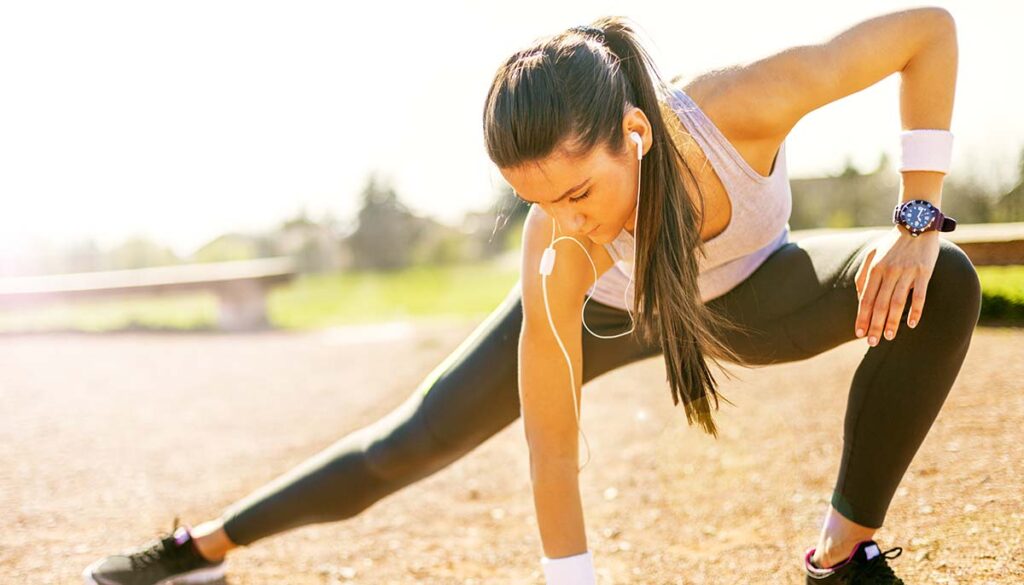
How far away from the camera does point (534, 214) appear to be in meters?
1.71

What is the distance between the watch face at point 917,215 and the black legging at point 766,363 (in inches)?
3.2

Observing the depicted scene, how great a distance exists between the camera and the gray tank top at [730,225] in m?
1.66

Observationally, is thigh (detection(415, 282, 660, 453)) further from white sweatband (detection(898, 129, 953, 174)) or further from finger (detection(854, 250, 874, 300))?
white sweatband (detection(898, 129, 953, 174))

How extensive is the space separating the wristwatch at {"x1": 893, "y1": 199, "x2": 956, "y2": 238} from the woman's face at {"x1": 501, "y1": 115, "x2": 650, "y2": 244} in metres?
0.53

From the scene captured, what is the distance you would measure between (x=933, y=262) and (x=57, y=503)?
125 inches

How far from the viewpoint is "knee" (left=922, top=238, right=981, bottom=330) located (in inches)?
62.4

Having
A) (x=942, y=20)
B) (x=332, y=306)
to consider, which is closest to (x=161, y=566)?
(x=942, y=20)

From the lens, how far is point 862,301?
158 centimetres

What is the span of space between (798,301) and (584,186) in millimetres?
633

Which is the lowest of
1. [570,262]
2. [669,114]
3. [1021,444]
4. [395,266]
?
[395,266]

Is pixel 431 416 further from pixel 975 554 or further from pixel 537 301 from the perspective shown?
pixel 975 554

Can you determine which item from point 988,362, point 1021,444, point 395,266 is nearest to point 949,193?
point 988,362

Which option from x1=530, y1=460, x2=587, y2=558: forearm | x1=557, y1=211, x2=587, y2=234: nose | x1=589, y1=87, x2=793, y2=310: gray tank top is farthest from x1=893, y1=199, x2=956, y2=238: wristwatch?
x1=530, y1=460, x2=587, y2=558: forearm

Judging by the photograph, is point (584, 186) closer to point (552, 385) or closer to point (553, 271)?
point (553, 271)
